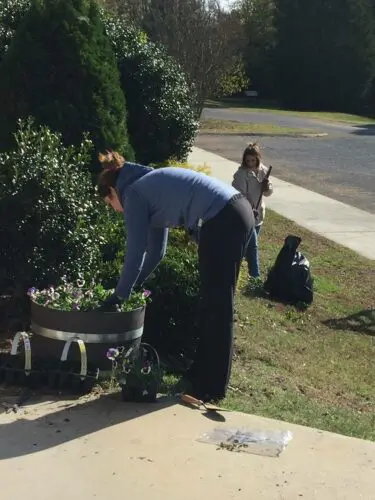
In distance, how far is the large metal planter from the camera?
443 cm

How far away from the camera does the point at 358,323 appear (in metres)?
7.54

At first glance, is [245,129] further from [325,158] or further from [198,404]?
[198,404]

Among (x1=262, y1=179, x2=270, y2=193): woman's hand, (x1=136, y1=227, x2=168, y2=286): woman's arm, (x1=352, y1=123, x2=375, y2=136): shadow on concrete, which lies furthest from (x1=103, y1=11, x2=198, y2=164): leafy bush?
(x1=352, y1=123, x2=375, y2=136): shadow on concrete

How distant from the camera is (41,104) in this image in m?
6.45

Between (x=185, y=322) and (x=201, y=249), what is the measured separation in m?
1.18

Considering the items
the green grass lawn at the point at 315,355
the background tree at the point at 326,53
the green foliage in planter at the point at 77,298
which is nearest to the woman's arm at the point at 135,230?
the green foliage in planter at the point at 77,298

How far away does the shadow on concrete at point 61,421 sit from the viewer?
3779mm

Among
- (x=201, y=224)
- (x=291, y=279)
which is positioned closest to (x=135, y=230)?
(x=201, y=224)

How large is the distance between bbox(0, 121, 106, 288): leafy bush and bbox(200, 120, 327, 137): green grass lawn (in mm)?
26286

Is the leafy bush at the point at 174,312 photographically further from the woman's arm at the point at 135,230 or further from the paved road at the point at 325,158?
the paved road at the point at 325,158

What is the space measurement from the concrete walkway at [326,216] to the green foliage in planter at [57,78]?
5083 millimetres

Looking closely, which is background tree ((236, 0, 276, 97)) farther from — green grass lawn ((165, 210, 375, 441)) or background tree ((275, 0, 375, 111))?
green grass lawn ((165, 210, 375, 441))

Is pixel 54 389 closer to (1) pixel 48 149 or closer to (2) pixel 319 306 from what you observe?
(1) pixel 48 149

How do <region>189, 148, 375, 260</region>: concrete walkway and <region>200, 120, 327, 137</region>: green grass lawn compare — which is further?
<region>200, 120, 327, 137</region>: green grass lawn
